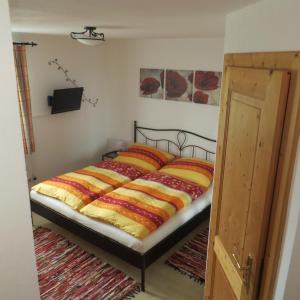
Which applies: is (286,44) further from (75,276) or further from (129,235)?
(75,276)

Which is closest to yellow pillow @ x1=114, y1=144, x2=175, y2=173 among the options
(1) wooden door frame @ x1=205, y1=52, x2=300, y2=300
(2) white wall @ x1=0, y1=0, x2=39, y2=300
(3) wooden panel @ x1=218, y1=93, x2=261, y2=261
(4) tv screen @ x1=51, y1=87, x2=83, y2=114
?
(4) tv screen @ x1=51, y1=87, x2=83, y2=114

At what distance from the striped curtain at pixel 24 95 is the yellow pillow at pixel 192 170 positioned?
6.21 feet

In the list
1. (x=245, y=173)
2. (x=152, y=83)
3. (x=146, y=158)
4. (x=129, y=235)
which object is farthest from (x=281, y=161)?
(x=152, y=83)

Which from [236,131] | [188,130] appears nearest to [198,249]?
[188,130]

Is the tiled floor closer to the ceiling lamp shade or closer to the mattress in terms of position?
the mattress

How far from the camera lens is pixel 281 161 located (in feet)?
4.01

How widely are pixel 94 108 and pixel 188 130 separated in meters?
1.73

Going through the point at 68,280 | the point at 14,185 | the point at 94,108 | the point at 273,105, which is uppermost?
the point at 273,105

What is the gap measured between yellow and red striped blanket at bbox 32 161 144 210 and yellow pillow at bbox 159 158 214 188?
0.47 metres

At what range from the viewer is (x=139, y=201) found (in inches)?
132

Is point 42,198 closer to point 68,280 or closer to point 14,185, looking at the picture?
point 68,280

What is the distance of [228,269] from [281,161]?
0.84 meters

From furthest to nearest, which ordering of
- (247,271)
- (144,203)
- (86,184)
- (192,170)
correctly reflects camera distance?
1. (192,170)
2. (86,184)
3. (144,203)
4. (247,271)

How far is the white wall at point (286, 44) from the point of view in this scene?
115cm
